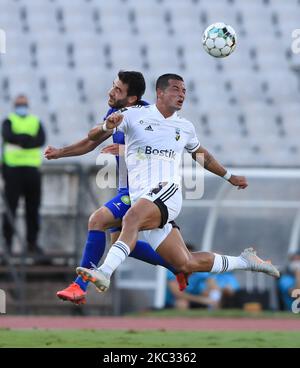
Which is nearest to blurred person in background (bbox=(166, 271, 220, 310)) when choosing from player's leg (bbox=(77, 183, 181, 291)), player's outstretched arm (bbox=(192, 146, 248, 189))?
player's outstretched arm (bbox=(192, 146, 248, 189))

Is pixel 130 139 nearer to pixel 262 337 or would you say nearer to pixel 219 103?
pixel 262 337

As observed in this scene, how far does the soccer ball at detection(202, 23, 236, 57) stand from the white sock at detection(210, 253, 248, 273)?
1747 mm

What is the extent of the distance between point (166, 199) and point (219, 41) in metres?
1.60

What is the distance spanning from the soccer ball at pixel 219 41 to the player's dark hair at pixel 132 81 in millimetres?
708

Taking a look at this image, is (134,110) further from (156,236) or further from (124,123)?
(156,236)

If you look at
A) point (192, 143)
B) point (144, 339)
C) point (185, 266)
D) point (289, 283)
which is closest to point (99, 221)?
point (185, 266)

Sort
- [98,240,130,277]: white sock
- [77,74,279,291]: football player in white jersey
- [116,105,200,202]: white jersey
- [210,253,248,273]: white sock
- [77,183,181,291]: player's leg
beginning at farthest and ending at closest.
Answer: [210,253,248,273]: white sock → [116,105,200,202]: white jersey → [77,74,279,291]: football player in white jersey → [98,240,130,277]: white sock → [77,183,181,291]: player's leg

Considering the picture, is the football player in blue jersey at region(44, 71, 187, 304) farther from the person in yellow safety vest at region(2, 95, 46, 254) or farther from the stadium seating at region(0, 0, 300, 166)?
the stadium seating at region(0, 0, 300, 166)

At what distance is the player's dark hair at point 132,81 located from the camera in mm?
9102

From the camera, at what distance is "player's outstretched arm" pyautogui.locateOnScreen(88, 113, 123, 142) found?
8.39m

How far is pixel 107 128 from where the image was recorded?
8.44 m

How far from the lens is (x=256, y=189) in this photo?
52.3 feet

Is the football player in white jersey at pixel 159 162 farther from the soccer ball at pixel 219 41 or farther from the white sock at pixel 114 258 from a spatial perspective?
the soccer ball at pixel 219 41
